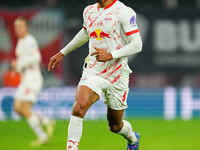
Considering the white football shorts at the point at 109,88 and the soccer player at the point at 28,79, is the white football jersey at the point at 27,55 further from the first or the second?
the white football shorts at the point at 109,88

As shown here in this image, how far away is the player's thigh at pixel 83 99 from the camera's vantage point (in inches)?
275

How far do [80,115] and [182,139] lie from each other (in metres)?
5.08

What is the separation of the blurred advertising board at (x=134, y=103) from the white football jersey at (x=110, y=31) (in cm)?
844

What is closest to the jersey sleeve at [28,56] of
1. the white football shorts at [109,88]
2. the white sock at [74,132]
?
the white football shorts at [109,88]

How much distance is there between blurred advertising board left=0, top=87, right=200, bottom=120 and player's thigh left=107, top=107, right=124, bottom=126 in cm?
800

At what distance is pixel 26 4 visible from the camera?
62.7 ft

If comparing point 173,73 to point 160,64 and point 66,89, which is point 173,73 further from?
point 66,89

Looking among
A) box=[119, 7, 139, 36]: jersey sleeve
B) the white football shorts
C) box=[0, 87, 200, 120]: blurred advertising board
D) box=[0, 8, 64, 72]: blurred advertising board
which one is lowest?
box=[0, 87, 200, 120]: blurred advertising board

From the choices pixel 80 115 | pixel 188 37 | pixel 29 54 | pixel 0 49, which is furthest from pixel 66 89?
pixel 80 115

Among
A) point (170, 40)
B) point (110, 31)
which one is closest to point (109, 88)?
point (110, 31)

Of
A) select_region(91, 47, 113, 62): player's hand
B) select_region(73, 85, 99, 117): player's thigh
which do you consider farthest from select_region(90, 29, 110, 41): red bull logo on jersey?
select_region(73, 85, 99, 117): player's thigh

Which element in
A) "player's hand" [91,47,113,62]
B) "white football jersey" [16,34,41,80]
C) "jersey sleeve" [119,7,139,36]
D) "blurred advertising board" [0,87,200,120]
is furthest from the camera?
"blurred advertising board" [0,87,200,120]

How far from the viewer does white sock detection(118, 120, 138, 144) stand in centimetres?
792

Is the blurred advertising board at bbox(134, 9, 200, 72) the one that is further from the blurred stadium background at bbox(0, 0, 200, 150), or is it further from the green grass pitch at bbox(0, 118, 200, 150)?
the green grass pitch at bbox(0, 118, 200, 150)
